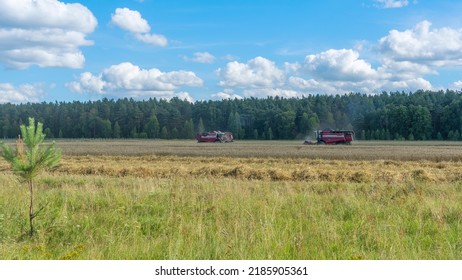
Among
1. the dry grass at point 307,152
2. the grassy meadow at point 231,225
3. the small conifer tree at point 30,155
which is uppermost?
the small conifer tree at point 30,155

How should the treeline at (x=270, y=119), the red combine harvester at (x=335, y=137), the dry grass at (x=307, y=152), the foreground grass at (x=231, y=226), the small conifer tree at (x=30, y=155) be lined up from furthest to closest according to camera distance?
the treeline at (x=270, y=119)
the red combine harvester at (x=335, y=137)
the dry grass at (x=307, y=152)
the small conifer tree at (x=30, y=155)
the foreground grass at (x=231, y=226)

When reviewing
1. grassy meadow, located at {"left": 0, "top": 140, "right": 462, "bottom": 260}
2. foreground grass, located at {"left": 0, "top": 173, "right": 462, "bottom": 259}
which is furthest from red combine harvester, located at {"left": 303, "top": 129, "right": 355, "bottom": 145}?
foreground grass, located at {"left": 0, "top": 173, "right": 462, "bottom": 259}

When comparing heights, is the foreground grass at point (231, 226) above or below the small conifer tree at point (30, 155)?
below

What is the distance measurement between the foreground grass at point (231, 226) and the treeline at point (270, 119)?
105 meters

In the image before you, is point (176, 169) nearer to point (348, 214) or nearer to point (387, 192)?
point (387, 192)

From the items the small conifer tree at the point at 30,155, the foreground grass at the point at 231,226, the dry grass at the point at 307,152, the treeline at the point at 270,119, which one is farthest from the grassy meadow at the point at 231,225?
the treeline at the point at 270,119

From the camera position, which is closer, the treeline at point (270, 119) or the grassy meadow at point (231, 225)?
the grassy meadow at point (231, 225)

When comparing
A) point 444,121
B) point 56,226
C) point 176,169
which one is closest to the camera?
point 56,226

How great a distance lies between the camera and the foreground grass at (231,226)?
693 centimetres

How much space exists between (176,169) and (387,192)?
626 inches

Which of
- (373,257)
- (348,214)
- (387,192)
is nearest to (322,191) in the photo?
(387,192)

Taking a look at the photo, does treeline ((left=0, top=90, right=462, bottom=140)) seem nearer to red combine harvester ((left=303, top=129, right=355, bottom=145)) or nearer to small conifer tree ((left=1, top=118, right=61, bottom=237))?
red combine harvester ((left=303, top=129, right=355, bottom=145))

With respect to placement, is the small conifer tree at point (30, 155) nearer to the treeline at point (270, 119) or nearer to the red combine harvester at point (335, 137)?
the red combine harvester at point (335, 137)

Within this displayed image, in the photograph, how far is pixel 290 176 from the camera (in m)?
23.6
